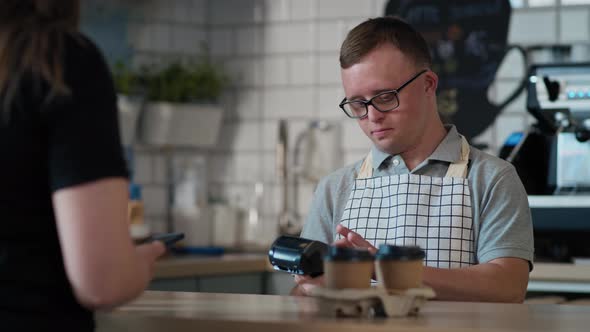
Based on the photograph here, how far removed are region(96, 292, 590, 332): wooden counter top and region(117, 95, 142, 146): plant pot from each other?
218cm

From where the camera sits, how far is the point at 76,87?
1079 mm

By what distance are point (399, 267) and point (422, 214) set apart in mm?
589

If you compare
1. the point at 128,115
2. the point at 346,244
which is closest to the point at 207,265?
the point at 128,115

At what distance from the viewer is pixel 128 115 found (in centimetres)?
370

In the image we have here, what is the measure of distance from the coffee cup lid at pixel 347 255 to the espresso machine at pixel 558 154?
180cm

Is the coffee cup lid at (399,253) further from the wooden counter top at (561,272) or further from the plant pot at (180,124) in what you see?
the plant pot at (180,124)

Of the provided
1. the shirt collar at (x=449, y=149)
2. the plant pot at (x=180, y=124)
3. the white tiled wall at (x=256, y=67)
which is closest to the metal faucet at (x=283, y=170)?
the white tiled wall at (x=256, y=67)

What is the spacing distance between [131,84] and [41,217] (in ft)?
9.04

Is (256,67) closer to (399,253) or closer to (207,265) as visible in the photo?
(207,265)

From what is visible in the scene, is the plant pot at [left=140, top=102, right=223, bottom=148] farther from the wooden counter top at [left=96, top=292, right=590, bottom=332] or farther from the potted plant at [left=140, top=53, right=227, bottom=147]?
the wooden counter top at [left=96, top=292, right=590, bottom=332]

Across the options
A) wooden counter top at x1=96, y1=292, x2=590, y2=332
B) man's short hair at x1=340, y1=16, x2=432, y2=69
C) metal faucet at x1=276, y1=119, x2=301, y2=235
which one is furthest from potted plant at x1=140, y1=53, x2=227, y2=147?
wooden counter top at x1=96, y1=292, x2=590, y2=332

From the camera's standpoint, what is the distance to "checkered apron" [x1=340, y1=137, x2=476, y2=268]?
1851mm

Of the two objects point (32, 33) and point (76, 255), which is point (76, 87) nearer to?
point (32, 33)

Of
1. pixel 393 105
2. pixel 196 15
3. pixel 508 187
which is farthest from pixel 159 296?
pixel 196 15
